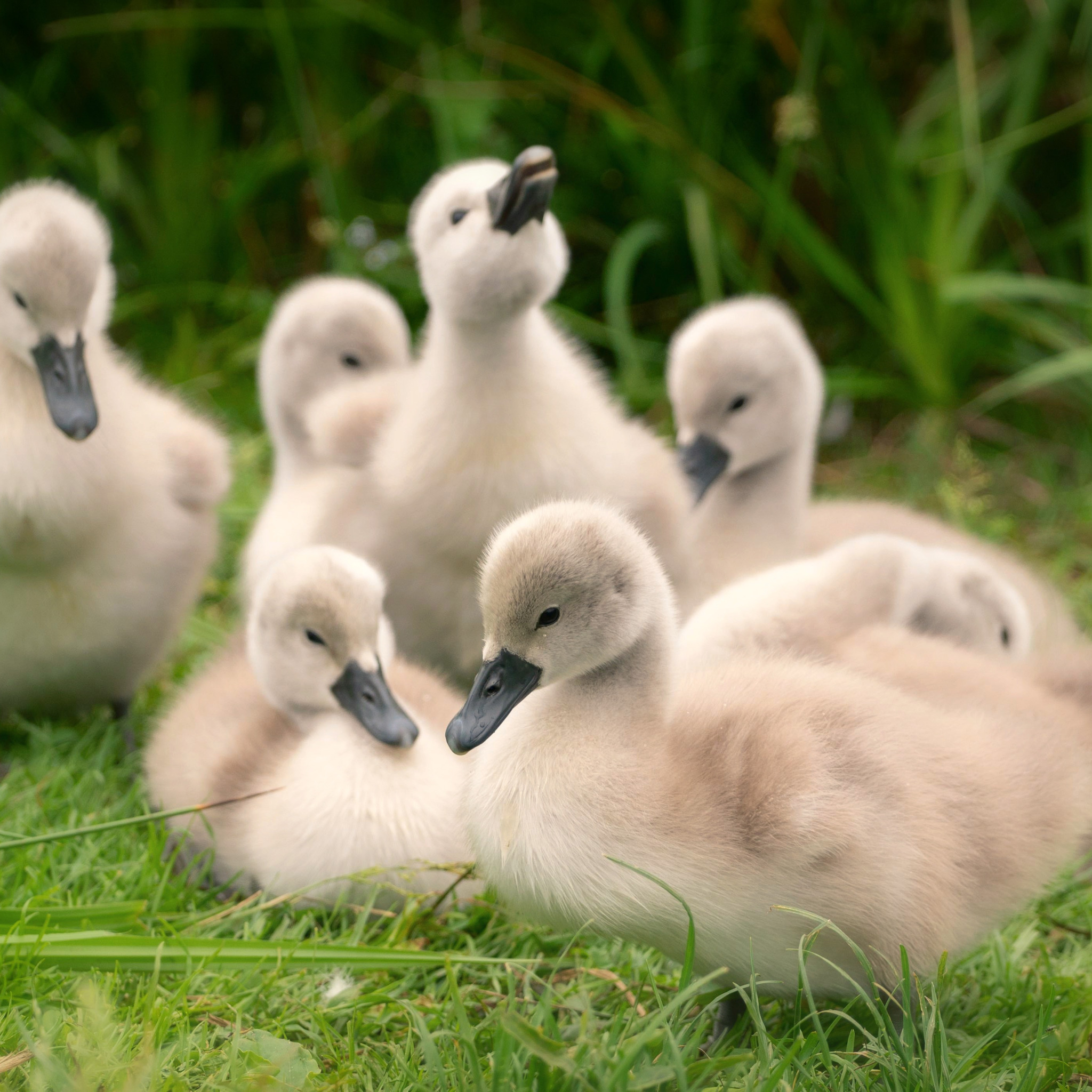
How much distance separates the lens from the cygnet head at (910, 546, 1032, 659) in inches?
119

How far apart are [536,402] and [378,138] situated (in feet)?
11.1

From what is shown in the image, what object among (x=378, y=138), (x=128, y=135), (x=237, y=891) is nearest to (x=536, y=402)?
(x=237, y=891)

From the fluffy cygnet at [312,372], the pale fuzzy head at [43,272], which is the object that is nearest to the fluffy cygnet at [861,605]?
the fluffy cygnet at [312,372]

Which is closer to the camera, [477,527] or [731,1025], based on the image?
[731,1025]

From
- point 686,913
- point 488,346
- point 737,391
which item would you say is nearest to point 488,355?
point 488,346

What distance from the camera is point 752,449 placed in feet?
11.4

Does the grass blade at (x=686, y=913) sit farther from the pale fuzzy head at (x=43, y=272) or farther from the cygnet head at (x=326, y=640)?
the pale fuzzy head at (x=43, y=272)

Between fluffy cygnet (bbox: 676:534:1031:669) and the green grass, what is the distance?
0.61m

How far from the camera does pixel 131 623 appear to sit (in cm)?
310

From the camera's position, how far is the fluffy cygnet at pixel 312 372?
3.49 metres

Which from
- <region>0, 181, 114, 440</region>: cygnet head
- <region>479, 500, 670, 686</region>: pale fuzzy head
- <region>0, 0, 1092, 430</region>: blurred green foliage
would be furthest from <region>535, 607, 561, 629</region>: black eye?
<region>0, 0, 1092, 430</region>: blurred green foliage

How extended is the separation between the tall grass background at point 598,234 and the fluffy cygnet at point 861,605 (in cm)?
61

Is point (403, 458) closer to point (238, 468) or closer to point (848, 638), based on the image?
point (848, 638)

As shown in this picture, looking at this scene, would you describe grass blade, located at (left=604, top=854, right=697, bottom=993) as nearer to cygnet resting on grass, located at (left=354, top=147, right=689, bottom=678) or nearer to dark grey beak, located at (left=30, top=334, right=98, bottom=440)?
cygnet resting on grass, located at (left=354, top=147, right=689, bottom=678)
